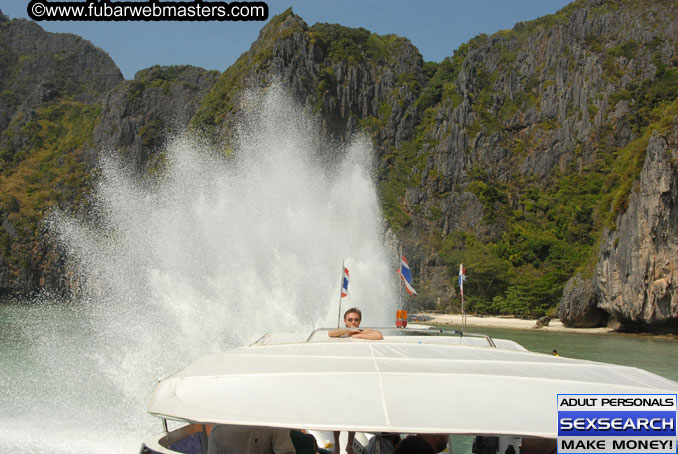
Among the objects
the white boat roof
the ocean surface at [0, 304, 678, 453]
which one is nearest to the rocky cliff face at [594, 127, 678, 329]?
the ocean surface at [0, 304, 678, 453]

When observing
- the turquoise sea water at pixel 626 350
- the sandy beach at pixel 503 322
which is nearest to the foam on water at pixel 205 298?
the turquoise sea water at pixel 626 350

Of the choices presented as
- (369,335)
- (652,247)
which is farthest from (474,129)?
(369,335)

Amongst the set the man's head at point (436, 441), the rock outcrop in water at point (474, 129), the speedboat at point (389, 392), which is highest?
the rock outcrop in water at point (474, 129)

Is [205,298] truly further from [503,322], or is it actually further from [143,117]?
[143,117]

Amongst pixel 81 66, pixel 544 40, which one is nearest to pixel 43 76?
pixel 81 66

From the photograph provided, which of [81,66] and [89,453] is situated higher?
[81,66]

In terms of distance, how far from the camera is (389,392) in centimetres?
354

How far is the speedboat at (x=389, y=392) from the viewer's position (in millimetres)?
3377

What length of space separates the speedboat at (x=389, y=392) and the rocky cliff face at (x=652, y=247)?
4539 cm

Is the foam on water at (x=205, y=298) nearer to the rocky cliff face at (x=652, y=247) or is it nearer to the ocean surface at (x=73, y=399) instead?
the ocean surface at (x=73, y=399)

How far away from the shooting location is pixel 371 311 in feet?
112

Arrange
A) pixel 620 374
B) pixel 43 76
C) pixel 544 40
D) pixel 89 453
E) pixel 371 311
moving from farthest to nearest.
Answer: pixel 43 76 → pixel 544 40 → pixel 371 311 → pixel 89 453 → pixel 620 374

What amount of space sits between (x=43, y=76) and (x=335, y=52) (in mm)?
102176

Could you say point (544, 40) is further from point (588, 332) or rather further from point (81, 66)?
point (81, 66)
